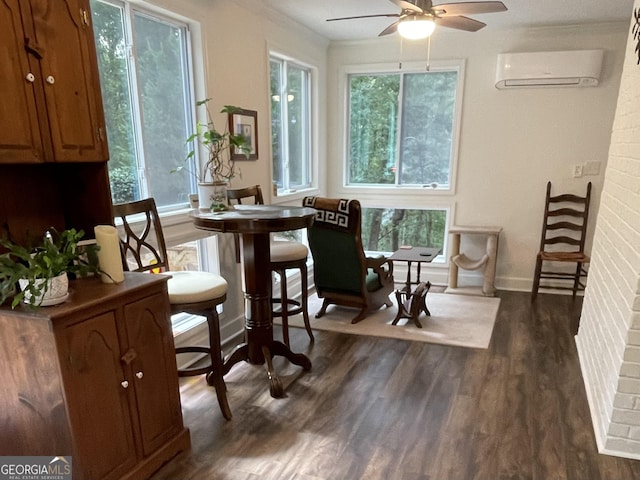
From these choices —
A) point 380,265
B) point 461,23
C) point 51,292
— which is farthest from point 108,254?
point 461,23

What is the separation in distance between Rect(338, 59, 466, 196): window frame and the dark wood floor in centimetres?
199

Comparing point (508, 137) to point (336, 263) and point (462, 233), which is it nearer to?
point (462, 233)

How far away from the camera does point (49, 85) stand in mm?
1622

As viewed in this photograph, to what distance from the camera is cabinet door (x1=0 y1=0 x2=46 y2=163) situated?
1.47 metres

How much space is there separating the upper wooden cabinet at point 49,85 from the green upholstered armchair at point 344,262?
176 cm

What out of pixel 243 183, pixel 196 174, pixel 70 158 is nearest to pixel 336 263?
pixel 243 183

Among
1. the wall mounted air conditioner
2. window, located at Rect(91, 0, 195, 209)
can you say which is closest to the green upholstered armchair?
window, located at Rect(91, 0, 195, 209)

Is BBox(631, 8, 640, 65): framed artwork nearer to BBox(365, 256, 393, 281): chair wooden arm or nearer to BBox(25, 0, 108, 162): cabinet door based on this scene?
BBox(365, 256, 393, 281): chair wooden arm

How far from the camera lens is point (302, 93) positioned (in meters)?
4.55

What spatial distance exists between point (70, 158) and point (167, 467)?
140 cm

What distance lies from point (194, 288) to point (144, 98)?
1274 millimetres

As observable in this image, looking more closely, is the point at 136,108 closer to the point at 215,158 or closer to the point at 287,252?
the point at 215,158

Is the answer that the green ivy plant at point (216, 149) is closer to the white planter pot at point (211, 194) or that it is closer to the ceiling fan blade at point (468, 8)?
the white planter pot at point (211, 194)

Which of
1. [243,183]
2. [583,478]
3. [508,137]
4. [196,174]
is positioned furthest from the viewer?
[508,137]
